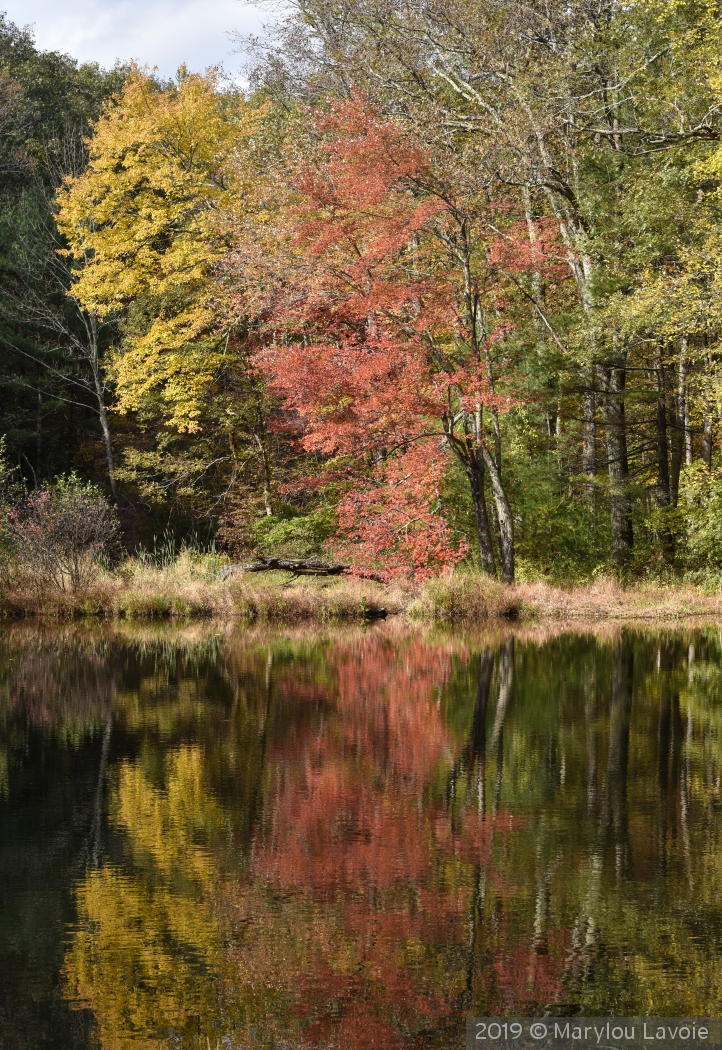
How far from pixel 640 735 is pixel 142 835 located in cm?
451

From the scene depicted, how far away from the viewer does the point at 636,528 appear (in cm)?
2697

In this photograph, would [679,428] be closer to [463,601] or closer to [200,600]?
[463,601]

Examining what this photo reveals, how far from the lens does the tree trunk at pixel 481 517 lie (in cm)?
2133

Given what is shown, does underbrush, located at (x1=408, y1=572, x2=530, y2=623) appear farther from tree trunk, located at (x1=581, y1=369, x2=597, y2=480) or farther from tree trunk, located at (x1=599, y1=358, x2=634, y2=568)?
tree trunk, located at (x1=581, y1=369, x2=597, y2=480)

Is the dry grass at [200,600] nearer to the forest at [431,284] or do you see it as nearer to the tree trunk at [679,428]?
the forest at [431,284]

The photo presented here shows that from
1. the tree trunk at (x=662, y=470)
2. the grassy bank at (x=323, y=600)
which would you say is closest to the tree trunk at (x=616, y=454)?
the tree trunk at (x=662, y=470)

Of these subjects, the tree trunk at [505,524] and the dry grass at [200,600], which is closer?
Answer: the dry grass at [200,600]

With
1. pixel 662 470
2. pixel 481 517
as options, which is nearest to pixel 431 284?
pixel 481 517

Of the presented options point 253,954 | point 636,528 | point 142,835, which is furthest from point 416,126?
point 253,954

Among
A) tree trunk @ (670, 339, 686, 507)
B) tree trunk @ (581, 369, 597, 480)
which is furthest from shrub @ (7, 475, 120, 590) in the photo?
tree trunk @ (670, 339, 686, 507)

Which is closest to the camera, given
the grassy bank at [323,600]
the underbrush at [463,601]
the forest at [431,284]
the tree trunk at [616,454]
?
the underbrush at [463,601]

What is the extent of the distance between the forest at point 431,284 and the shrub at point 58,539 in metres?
0.18

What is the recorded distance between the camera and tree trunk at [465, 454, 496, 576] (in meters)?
21.3

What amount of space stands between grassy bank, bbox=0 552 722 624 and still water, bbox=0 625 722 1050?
27.7 ft
